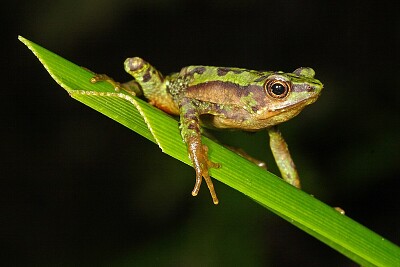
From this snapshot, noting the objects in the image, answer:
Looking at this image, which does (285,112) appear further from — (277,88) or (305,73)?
(305,73)

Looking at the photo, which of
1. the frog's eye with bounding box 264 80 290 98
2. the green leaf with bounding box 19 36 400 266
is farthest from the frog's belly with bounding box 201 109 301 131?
the green leaf with bounding box 19 36 400 266

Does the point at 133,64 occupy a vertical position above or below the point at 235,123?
above

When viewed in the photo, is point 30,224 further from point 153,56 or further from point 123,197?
point 153,56

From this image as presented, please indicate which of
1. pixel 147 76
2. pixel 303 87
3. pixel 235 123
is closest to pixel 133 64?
pixel 147 76

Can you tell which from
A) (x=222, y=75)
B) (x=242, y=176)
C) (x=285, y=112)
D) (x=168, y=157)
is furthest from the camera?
(x=168, y=157)

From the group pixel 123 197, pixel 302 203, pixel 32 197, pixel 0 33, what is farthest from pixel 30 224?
pixel 302 203

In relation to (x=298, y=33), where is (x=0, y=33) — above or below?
above

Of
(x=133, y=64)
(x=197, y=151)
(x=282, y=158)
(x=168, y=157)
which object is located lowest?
(x=168, y=157)

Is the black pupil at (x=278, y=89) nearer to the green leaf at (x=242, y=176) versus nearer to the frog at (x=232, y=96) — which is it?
→ the frog at (x=232, y=96)
